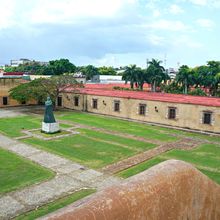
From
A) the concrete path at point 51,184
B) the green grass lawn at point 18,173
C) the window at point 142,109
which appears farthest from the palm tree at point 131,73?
the green grass lawn at point 18,173

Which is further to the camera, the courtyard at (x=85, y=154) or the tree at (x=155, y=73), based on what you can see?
the tree at (x=155, y=73)

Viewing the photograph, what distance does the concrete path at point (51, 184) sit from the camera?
1174cm

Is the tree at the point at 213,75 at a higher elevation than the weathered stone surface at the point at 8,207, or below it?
higher

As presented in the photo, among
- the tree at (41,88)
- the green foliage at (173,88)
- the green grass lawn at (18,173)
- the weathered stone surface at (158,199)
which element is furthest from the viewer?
the green foliage at (173,88)

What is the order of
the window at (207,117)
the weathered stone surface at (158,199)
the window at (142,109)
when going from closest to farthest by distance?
the weathered stone surface at (158,199)
the window at (207,117)
the window at (142,109)

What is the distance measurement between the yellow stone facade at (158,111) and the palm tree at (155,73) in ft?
55.5

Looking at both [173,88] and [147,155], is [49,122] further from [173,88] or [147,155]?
[173,88]

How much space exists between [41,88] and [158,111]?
15.5 m

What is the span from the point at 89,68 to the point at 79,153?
258 ft

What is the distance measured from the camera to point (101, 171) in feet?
52.0

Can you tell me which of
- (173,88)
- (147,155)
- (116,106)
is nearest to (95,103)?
(116,106)

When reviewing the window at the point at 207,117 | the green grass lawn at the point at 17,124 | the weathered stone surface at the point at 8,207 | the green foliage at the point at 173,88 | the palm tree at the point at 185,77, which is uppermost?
the palm tree at the point at 185,77

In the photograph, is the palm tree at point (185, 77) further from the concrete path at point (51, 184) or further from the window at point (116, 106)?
the concrete path at point (51, 184)

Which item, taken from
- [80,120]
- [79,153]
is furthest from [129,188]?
[80,120]
